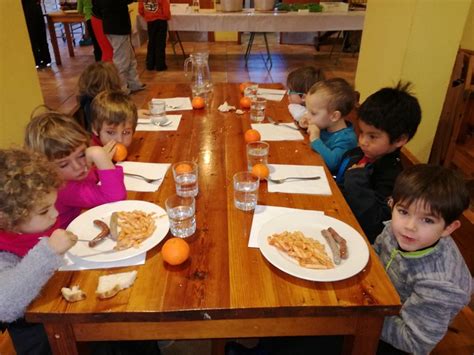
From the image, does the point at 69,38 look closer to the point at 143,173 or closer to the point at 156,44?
the point at 156,44

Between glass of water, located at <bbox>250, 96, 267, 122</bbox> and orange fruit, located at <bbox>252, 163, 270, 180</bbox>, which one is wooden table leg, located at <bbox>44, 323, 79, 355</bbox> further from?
glass of water, located at <bbox>250, 96, 267, 122</bbox>

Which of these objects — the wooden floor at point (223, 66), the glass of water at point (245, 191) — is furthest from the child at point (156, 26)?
the glass of water at point (245, 191)

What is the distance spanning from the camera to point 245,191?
1270mm

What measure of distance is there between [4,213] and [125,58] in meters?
4.05

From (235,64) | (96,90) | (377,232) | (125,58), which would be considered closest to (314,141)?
(377,232)

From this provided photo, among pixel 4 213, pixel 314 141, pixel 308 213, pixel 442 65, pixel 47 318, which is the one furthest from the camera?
pixel 442 65

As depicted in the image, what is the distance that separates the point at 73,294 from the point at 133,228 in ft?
0.87

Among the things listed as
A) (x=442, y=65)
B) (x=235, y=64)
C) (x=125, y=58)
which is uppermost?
(x=442, y=65)

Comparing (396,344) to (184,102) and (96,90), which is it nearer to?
(184,102)

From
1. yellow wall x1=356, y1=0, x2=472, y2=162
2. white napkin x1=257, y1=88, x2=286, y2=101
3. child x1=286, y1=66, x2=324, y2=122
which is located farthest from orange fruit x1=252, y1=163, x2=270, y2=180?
yellow wall x1=356, y1=0, x2=472, y2=162

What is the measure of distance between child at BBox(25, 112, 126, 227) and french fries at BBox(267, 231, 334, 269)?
1.91 feet

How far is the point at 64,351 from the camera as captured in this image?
0.94 m

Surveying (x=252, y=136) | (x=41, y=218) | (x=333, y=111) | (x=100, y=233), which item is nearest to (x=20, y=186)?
(x=41, y=218)

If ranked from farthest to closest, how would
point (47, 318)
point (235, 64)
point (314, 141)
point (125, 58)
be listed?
point (235, 64) < point (125, 58) < point (314, 141) < point (47, 318)
